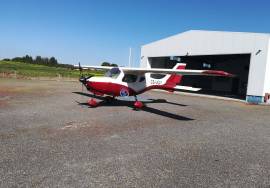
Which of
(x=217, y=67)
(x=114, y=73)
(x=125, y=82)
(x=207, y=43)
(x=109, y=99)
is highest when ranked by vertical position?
(x=207, y=43)

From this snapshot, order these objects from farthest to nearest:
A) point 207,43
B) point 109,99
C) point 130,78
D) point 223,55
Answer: point 223,55, point 207,43, point 109,99, point 130,78

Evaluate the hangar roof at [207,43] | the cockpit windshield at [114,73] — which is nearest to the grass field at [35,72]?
the cockpit windshield at [114,73]

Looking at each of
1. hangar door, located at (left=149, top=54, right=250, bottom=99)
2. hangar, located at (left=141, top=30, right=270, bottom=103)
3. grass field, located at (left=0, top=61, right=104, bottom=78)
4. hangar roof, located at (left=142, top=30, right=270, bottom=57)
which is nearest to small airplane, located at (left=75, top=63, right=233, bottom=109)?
grass field, located at (left=0, top=61, right=104, bottom=78)

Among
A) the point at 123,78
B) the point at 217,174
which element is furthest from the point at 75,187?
the point at 123,78

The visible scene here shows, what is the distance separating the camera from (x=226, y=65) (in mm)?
38219

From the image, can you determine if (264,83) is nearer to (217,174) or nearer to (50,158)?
(217,174)

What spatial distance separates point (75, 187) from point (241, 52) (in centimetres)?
2200

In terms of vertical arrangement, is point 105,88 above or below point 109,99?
above

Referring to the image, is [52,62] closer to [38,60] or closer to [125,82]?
[38,60]

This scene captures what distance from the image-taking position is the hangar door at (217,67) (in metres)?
35.0

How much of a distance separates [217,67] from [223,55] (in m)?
9.30

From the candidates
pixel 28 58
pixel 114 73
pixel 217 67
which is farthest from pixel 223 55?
pixel 28 58

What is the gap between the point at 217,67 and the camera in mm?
38875

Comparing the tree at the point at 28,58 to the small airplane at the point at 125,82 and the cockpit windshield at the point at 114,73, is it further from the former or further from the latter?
the cockpit windshield at the point at 114,73
